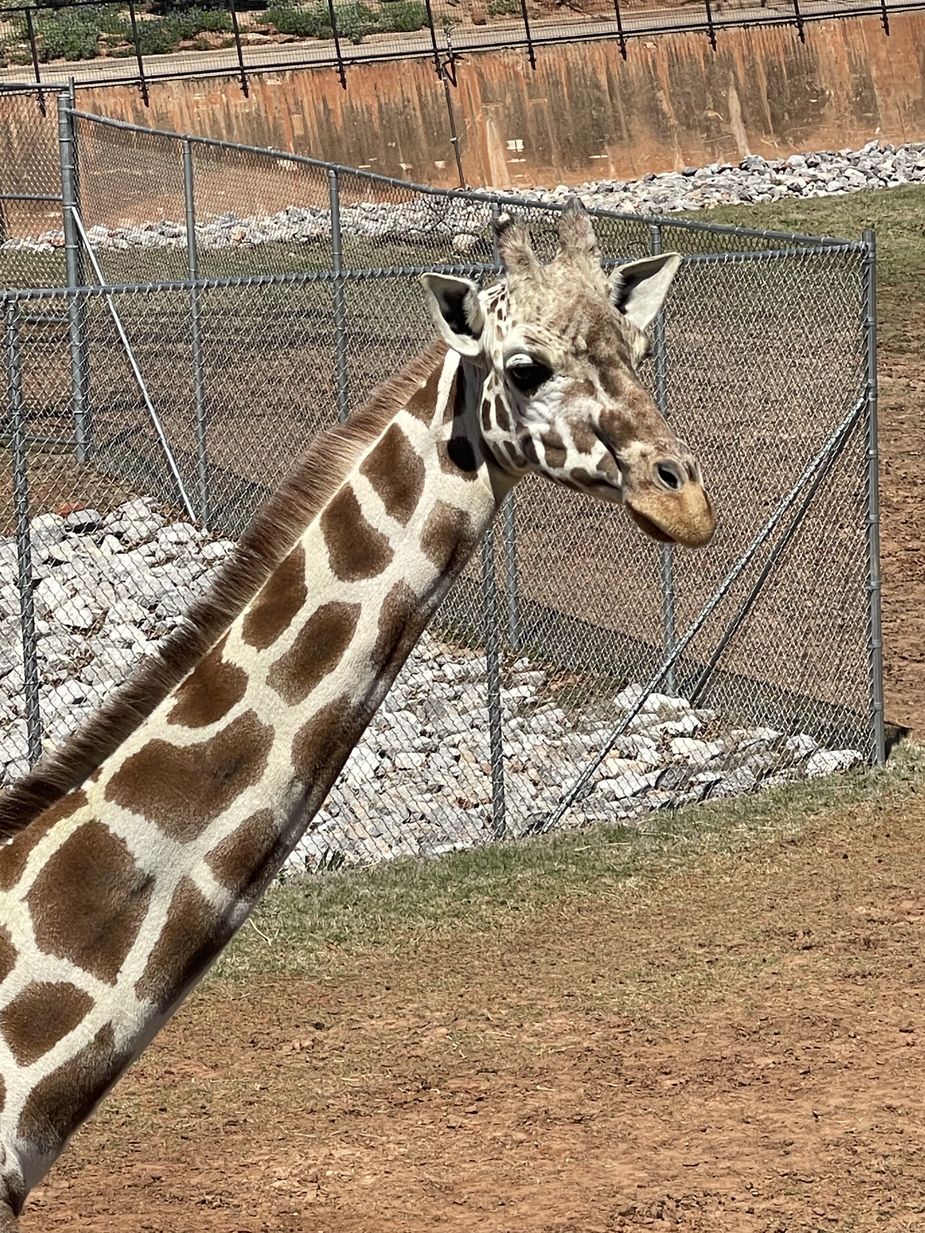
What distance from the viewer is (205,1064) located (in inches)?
283

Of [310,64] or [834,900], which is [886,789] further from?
[310,64]

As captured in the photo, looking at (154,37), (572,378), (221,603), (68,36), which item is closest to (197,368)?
(221,603)

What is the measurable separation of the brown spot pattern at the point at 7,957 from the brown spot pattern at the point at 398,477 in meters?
1.16

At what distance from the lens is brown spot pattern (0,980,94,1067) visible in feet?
11.8

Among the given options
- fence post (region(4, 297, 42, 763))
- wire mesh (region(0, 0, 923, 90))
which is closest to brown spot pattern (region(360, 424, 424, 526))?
fence post (region(4, 297, 42, 763))

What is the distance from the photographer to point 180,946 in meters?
3.63

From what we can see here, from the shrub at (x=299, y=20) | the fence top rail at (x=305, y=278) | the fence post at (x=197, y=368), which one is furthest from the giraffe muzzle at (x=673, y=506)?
the shrub at (x=299, y=20)

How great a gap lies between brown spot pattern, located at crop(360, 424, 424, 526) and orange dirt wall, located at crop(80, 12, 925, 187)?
2574cm

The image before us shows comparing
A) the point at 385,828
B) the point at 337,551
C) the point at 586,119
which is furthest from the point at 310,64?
the point at 337,551

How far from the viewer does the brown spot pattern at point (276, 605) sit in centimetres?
372

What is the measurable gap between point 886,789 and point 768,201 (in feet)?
64.1

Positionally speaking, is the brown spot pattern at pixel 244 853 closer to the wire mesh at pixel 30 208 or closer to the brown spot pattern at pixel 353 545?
the brown spot pattern at pixel 353 545

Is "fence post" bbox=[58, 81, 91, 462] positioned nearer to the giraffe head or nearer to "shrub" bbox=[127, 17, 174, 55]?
the giraffe head

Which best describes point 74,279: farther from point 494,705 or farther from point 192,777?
point 192,777
